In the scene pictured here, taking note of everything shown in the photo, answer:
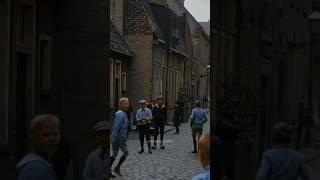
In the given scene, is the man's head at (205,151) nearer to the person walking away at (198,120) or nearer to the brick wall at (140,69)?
the person walking away at (198,120)

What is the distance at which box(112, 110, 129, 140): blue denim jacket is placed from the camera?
1085 cm

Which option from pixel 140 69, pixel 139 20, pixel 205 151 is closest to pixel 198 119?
pixel 205 151

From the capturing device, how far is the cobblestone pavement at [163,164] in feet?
36.0
